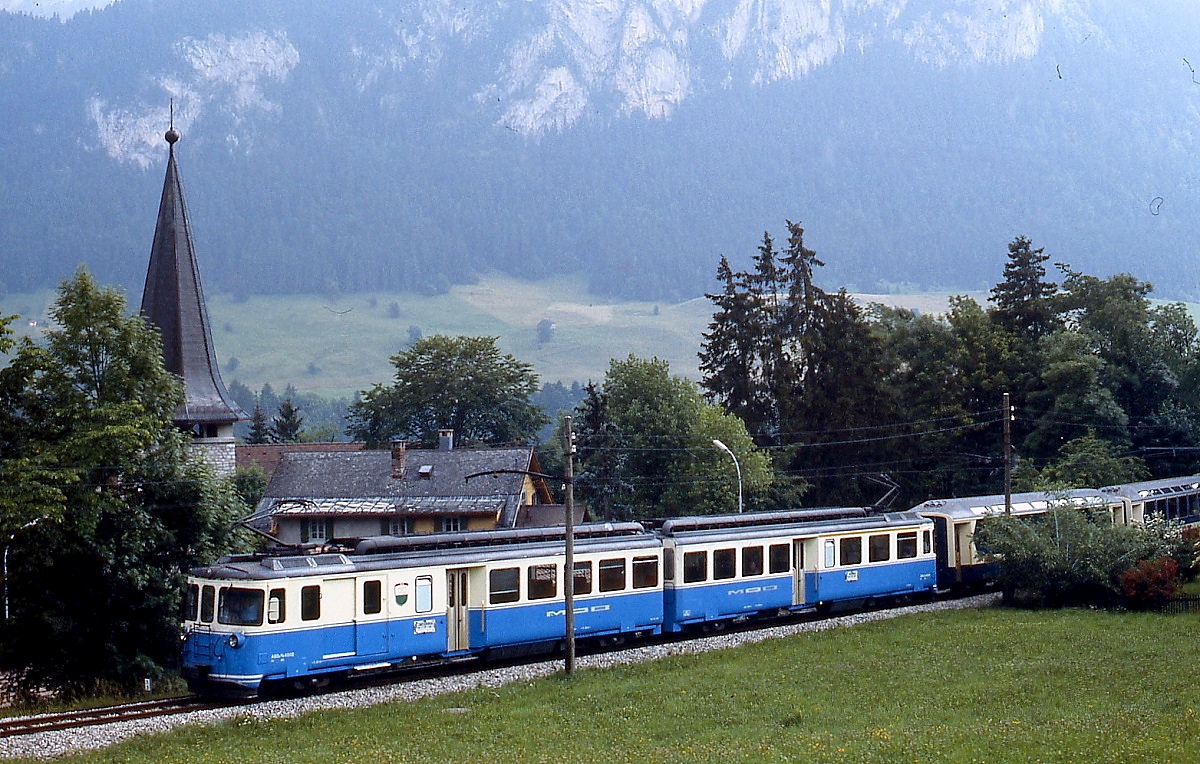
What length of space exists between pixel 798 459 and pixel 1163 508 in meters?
28.6

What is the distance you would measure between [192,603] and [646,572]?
36.4 ft

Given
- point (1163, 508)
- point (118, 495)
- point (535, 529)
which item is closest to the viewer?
point (535, 529)

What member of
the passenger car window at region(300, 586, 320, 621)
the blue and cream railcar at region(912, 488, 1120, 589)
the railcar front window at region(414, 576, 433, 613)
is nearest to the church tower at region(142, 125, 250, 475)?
the railcar front window at region(414, 576, 433, 613)

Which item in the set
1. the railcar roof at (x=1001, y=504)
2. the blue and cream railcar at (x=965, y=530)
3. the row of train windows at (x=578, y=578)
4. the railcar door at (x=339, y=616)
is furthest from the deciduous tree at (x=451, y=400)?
the railcar door at (x=339, y=616)

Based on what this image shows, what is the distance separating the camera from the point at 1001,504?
4309cm

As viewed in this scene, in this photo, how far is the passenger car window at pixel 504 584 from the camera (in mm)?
27516

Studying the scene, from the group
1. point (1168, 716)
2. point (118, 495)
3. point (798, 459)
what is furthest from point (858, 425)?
point (1168, 716)

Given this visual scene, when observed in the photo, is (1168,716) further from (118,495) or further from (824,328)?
(824,328)

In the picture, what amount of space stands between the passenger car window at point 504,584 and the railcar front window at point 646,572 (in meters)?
3.89

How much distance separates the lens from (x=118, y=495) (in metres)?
34.7

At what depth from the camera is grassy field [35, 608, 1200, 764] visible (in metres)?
18.2

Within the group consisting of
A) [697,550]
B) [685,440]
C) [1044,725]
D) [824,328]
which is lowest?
[1044,725]

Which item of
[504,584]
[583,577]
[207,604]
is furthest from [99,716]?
[583,577]

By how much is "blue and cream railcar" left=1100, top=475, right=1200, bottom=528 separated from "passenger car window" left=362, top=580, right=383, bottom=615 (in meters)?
28.9
